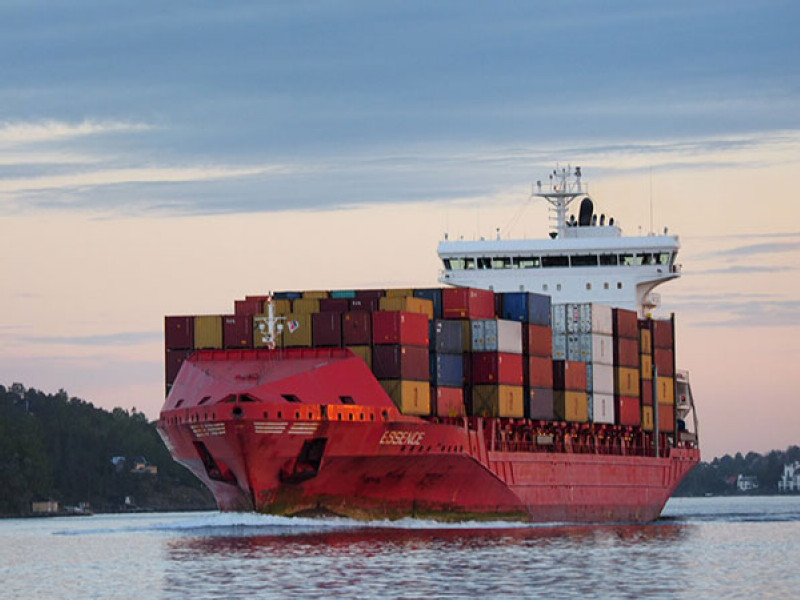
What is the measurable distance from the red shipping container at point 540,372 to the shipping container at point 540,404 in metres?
0.19

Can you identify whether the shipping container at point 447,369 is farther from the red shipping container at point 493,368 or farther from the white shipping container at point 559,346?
the white shipping container at point 559,346

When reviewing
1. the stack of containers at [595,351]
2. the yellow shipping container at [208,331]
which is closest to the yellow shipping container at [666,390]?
the stack of containers at [595,351]

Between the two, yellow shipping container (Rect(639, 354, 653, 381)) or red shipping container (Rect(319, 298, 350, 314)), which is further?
yellow shipping container (Rect(639, 354, 653, 381))

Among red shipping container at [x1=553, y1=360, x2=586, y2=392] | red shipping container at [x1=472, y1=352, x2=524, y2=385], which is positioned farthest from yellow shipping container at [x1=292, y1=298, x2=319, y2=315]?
red shipping container at [x1=553, y1=360, x2=586, y2=392]

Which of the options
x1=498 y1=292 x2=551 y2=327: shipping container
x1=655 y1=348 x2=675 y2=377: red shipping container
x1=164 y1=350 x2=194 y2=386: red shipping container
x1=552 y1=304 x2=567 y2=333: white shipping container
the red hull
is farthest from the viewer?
x1=655 y1=348 x2=675 y2=377: red shipping container

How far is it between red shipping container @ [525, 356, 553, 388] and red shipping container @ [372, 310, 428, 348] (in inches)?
289

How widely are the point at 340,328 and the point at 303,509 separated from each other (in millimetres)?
6277

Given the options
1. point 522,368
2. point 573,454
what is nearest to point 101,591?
point 522,368

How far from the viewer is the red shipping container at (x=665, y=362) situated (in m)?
79.7

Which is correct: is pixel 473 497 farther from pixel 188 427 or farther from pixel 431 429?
pixel 188 427

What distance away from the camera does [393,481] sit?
6166cm

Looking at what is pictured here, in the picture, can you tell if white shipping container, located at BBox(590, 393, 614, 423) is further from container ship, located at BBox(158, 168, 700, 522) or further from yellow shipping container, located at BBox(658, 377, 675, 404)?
yellow shipping container, located at BBox(658, 377, 675, 404)

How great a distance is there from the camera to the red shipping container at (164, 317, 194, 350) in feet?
213

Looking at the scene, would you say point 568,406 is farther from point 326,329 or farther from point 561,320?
point 326,329
